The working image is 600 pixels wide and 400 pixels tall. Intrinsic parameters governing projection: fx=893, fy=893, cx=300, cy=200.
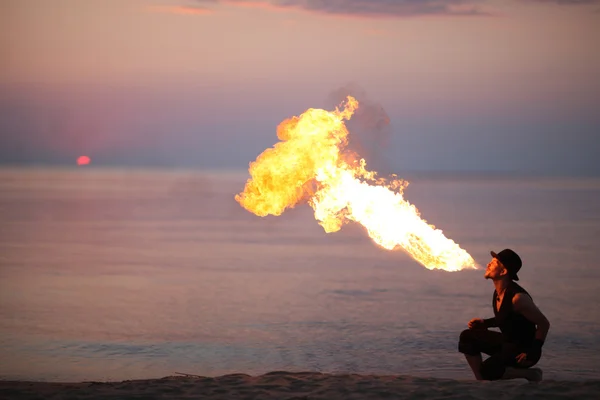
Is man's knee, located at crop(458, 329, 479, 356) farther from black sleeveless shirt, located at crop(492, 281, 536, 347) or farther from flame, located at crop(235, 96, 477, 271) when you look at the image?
flame, located at crop(235, 96, 477, 271)

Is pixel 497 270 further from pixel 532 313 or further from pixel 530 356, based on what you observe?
pixel 530 356

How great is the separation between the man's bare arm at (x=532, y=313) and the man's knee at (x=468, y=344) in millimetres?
699

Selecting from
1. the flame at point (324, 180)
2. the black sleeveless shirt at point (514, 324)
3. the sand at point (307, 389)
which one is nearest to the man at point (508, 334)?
the black sleeveless shirt at point (514, 324)

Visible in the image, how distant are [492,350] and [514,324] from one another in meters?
0.46

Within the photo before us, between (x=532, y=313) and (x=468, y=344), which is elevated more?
(x=532, y=313)

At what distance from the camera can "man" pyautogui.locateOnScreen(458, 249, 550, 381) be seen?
999 centimetres

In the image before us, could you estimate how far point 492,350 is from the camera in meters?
10.3

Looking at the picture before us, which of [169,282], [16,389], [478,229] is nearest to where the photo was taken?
[16,389]

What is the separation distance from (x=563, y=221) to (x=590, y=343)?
34.9 meters

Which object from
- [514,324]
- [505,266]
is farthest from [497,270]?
[514,324]

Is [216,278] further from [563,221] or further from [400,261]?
[563,221]

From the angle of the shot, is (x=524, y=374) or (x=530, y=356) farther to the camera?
(x=524, y=374)

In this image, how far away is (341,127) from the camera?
1380 cm

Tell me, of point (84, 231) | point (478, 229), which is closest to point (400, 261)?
point (478, 229)
